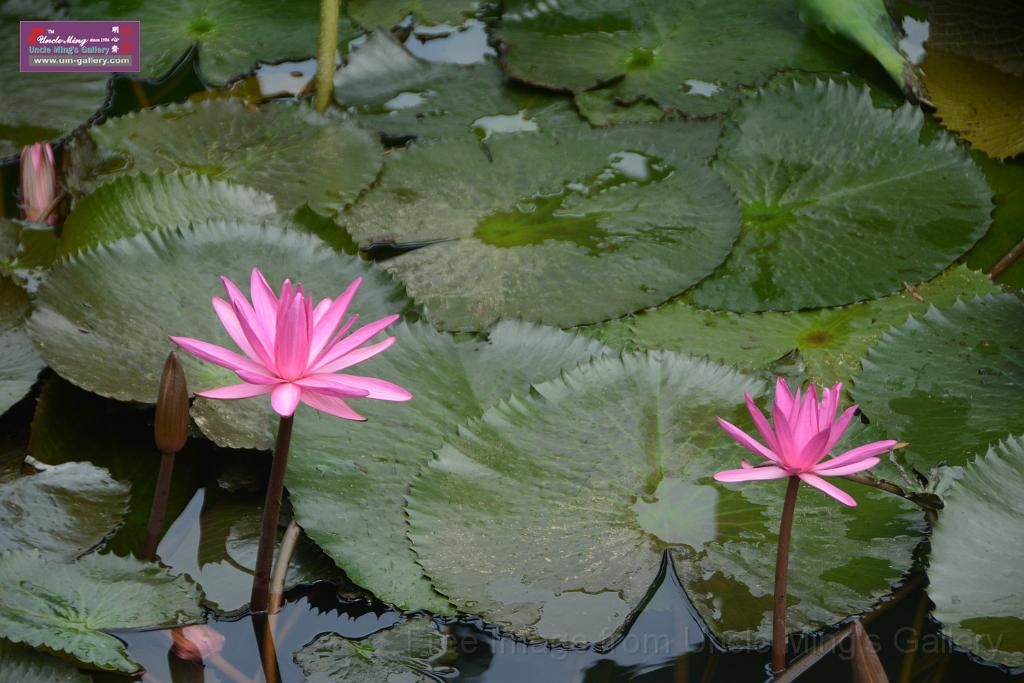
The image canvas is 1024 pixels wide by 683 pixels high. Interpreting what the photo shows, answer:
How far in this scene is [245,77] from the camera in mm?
2811

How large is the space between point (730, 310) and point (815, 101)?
2.41 feet

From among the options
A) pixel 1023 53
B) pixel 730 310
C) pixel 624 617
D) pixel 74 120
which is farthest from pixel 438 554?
pixel 1023 53

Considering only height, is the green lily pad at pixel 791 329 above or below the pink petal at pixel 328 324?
below

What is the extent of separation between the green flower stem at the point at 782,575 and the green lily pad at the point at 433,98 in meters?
1.52

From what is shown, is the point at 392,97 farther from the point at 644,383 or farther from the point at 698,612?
the point at 698,612

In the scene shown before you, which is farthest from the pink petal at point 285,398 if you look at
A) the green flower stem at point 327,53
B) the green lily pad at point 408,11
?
the green lily pad at point 408,11

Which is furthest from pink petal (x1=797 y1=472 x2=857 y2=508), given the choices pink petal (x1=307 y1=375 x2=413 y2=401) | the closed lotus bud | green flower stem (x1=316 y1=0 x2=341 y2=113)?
green flower stem (x1=316 y1=0 x2=341 y2=113)

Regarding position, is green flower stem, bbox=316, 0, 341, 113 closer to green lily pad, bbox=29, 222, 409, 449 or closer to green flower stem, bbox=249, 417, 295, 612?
green lily pad, bbox=29, 222, 409, 449

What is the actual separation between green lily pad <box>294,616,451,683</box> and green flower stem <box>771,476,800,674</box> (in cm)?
47

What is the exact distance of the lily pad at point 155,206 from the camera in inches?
79.9

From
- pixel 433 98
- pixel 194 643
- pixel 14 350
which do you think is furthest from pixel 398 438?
pixel 433 98

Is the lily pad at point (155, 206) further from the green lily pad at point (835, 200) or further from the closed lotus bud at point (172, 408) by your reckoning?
the green lily pad at point (835, 200)

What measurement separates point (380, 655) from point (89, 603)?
0.41m

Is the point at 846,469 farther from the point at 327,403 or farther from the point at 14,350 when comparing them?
the point at 14,350
